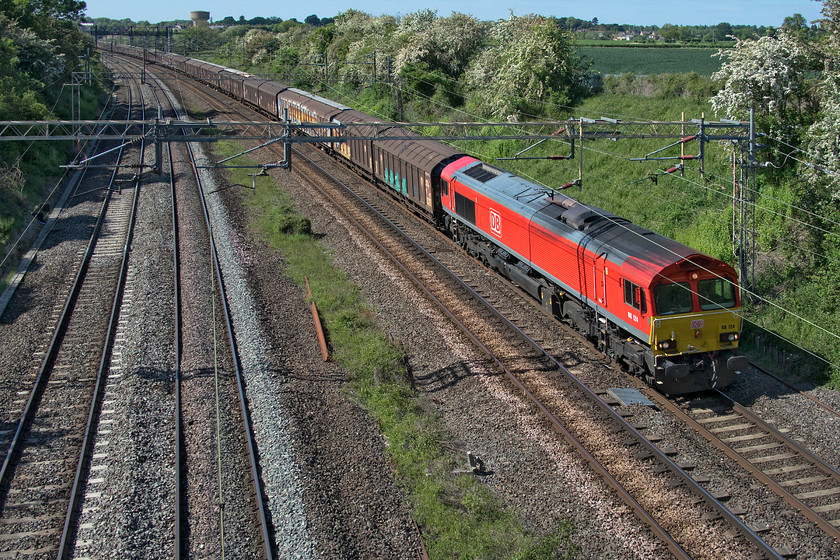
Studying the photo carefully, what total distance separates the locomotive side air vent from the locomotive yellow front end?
9.02 m

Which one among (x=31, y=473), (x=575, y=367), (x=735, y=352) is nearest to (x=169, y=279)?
(x=31, y=473)

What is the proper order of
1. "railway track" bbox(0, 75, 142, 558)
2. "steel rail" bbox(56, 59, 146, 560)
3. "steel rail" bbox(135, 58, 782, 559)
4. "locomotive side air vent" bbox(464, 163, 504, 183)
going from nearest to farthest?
"steel rail" bbox(135, 58, 782, 559) < "steel rail" bbox(56, 59, 146, 560) < "railway track" bbox(0, 75, 142, 558) < "locomotive side air vent" bbox(464, 163, 504, 183)

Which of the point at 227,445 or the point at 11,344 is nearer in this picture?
the point at 227,445

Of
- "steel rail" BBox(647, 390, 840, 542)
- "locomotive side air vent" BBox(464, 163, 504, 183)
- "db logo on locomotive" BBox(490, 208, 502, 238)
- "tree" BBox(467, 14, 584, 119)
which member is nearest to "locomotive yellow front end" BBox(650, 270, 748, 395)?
"steel rail" BBox(647, 390, 840, 542)

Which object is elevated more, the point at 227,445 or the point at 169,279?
the point at 169,279

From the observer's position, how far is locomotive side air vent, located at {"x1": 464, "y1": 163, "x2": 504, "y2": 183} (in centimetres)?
2175

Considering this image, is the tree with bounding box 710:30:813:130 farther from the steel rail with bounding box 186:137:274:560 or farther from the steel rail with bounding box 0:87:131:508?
the steel rail with bounding box 0:87:131:508

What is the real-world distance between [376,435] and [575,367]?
5.30 metres

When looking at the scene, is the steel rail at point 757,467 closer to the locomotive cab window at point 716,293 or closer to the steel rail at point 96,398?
the locomotive cab window at point 716,293

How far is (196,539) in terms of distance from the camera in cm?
1058

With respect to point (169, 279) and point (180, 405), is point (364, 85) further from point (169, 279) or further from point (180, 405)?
point (180, 405)

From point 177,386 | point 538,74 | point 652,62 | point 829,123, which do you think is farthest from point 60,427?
point 652,62

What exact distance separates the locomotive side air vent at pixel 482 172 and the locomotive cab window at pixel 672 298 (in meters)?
8.96

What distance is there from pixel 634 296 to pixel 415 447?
5565mm
